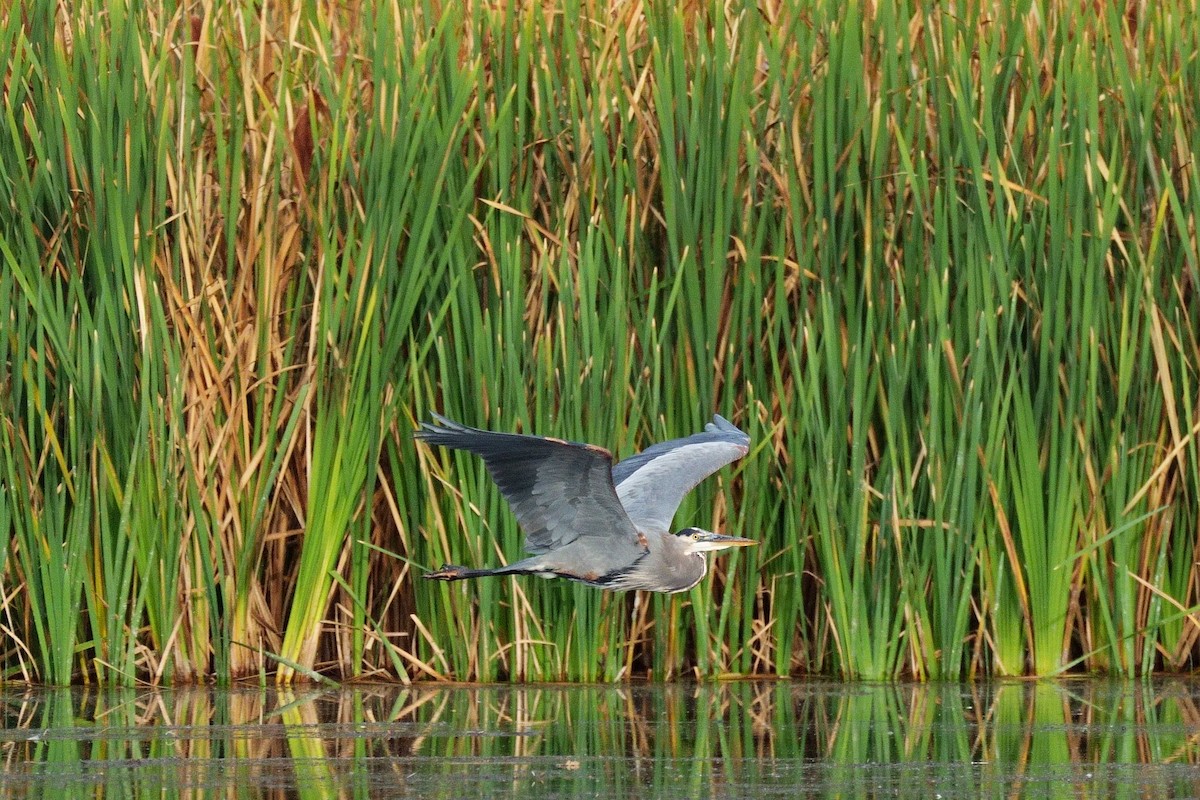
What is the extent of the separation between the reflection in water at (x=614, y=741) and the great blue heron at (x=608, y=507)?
38cm

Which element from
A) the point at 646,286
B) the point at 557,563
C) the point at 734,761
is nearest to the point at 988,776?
the point at 734,761

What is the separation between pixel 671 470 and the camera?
5473 mm

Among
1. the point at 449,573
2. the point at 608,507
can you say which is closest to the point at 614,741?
the point at 608,507

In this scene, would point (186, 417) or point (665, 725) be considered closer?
point (665, 725)

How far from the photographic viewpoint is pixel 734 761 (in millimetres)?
4629

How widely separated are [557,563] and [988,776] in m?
1.39

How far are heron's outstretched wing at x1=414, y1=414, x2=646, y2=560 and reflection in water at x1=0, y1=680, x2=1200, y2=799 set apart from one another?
0.49 meters

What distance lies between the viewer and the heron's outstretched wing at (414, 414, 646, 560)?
4.57m

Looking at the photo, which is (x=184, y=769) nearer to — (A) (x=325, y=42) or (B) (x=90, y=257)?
(B) (x=90, y=257)

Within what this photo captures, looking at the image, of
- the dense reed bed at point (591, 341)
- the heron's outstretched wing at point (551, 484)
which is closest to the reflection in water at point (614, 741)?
the dense reed bed at point (591, 341)

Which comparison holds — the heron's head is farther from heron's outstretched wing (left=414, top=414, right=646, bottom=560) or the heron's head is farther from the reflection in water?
the reflection in water

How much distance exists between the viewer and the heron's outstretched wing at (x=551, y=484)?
4574 mm

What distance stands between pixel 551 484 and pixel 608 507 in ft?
0.51

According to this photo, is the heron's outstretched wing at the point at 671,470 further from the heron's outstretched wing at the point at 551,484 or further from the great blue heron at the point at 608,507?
the heron's outstretched wing at the point at 551,484
